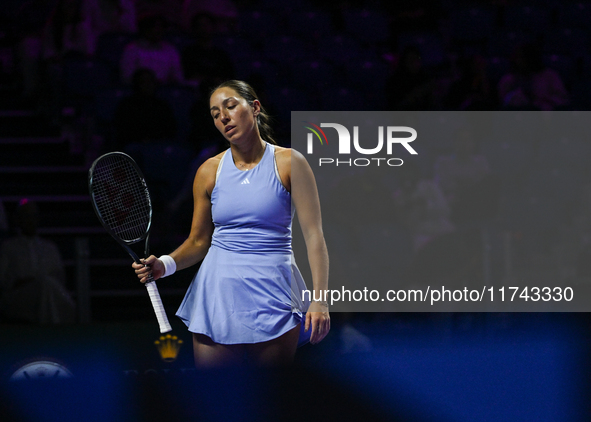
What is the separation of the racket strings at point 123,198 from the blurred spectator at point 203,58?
2990mm

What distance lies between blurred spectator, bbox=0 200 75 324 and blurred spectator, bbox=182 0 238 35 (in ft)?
9.75

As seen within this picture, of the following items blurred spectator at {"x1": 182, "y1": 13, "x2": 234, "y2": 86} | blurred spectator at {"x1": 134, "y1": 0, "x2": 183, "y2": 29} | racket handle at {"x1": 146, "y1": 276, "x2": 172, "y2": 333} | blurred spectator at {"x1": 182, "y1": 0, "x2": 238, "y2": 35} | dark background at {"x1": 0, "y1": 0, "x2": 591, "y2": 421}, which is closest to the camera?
dark background at {"x1": 0, "y1": 0, "x2": 591, "y2": 421}

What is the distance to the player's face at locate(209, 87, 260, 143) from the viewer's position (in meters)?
1.91

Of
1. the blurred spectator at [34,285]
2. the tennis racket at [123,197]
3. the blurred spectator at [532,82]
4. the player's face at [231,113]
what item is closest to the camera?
the player's face at [231,113]

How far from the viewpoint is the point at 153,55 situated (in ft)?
17.6

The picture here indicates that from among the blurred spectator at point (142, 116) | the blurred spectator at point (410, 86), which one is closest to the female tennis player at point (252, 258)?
the blurred spectator at point (142, 116)

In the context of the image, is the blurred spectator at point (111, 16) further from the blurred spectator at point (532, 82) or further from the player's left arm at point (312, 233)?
the player's left arm at point (312, 233)

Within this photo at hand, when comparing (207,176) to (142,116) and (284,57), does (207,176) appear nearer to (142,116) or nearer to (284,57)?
(142,116)

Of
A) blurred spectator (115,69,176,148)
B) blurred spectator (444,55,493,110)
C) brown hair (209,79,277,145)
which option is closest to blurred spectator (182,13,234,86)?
blurred spectator (115,69,176,148)

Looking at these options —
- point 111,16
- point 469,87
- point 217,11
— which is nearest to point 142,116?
point 111,16

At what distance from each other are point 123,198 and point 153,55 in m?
A: 3.39

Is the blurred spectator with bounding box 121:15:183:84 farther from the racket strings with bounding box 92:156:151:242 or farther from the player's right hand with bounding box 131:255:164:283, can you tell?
the player's right hand with bounding box 131:255:164:283

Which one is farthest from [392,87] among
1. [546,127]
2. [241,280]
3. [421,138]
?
[241,280]

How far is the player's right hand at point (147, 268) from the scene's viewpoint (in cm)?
191
